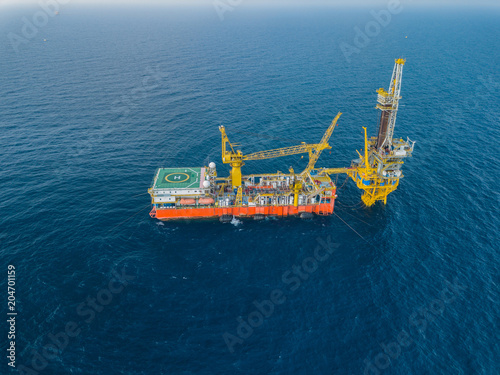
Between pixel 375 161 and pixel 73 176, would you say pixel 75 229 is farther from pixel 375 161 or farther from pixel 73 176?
pixel 375 161

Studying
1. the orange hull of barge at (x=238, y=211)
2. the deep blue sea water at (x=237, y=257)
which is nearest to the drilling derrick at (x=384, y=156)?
the deep blue sea water at (x=237, y=257)

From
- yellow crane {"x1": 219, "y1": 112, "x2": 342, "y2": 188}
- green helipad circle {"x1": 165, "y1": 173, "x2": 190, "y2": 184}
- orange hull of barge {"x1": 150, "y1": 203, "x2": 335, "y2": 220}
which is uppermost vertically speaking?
yellow crane {"x1": 219, "y1": 112, "x2": 342, "y2": 188}

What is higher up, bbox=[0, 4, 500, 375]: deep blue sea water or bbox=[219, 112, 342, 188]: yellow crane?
bbox=[219, 112, 342, 188]: yellow crane

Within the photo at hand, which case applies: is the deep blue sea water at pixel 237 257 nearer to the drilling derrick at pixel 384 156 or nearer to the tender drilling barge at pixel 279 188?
the tender drilling barge at pixel 279 188

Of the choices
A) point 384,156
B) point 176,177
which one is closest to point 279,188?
point 176,177

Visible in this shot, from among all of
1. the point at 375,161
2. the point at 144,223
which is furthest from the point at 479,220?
the point at 144,223

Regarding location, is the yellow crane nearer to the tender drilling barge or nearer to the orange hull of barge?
the tender drilling barge

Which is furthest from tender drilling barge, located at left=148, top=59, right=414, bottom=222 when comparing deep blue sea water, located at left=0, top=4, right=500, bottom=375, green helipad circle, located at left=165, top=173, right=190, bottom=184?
deep blue sea water, located at left=0, top=4, right=500, bottom=375

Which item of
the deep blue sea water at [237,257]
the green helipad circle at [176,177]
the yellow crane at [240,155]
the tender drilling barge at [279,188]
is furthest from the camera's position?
the green helipad circle at [176,177]
